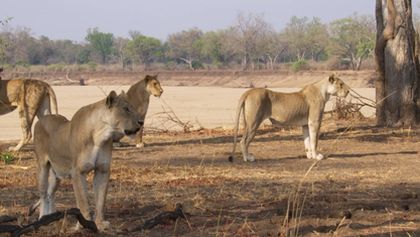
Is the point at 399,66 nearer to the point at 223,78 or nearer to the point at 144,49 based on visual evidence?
the point at 223,78

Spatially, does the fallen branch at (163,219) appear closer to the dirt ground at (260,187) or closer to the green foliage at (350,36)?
the dirt ground at (260,187)

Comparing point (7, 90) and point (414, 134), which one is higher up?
point (7, 90)

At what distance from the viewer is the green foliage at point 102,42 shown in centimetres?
10838

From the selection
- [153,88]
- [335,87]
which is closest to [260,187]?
[335,87]

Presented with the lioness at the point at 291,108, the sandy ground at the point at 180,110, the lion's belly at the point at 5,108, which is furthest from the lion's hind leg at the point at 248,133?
the sandy ground at the point at 180,110

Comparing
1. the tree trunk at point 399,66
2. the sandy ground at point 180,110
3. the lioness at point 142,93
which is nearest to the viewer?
the lioness at point 142,93

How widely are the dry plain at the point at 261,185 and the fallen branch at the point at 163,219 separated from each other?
2.1 inches

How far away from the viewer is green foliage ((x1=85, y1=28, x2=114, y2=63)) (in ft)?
356

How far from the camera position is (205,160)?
13328 mm

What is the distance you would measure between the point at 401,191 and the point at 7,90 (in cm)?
849

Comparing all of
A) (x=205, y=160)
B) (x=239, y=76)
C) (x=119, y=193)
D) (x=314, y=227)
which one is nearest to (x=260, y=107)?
(x=205, y=160)

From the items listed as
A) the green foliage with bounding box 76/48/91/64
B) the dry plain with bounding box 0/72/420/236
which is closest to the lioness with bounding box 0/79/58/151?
the dry plain with bounding box 0/72/420/236

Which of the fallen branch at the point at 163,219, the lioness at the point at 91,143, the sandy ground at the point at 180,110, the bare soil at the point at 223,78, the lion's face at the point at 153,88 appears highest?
the lioness at the point at 91,143

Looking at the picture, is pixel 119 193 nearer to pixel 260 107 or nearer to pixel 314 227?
pixel 314 227
